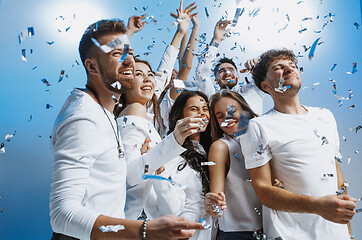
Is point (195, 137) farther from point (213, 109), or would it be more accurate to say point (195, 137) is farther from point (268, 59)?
point (268, 59)

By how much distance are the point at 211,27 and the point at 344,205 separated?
6.79 ft

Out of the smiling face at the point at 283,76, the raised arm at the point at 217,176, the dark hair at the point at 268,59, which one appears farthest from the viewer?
the dark hair at the point at 268,59

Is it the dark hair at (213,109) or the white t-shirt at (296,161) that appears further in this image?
the dark hair at (213,109)

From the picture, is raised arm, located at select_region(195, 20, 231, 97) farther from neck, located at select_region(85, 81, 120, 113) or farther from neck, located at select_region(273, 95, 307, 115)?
neck, located at select_region(85, 81, 120, 113)

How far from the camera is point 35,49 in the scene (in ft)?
7.68

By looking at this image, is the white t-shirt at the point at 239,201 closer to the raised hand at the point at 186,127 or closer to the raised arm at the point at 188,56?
the raised hand at the point at 186,127

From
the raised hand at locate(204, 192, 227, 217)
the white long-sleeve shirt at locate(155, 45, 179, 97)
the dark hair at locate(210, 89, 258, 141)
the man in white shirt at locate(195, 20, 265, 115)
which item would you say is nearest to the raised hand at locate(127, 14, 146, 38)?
the white long-sleeve shirt at locate(155, 45, 179, 97)

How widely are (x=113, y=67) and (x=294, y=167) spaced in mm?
782

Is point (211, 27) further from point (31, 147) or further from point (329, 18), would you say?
point (31, 147)

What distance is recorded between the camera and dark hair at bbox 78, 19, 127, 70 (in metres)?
1.01

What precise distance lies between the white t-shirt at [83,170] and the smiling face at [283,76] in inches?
30.1

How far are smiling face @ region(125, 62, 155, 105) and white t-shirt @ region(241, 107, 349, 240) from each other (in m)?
0.55

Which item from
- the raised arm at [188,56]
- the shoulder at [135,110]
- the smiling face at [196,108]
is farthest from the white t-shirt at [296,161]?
the raised arm at [188,56]

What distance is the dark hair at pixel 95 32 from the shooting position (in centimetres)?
101
